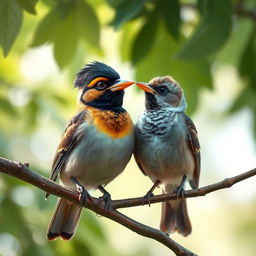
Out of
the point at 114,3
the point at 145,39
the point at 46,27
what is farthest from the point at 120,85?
the point at 114,3

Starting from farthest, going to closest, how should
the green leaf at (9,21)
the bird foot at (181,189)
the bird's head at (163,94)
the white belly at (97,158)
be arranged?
the bird's head at (163,94), the white belly at (97,158), the bird foot at (181,189), the green leaf at (9,21)

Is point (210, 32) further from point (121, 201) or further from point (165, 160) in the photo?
point (121, 201)

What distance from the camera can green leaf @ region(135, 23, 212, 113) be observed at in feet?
21.1

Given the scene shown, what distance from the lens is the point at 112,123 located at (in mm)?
5832

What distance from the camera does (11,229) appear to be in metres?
6.32

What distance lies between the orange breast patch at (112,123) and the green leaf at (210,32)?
0.87 meters

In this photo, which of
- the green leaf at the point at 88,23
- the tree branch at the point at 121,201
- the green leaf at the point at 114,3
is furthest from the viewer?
the green leaf at the point at 88,23

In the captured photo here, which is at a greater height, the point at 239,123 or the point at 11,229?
the point at 239,123

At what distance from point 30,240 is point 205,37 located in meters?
2.73

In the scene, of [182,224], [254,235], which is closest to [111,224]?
[254,235]

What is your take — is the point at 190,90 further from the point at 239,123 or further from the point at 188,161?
the point at 239,123

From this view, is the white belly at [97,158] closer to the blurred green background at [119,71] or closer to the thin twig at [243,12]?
the blurred green background at [119,71]

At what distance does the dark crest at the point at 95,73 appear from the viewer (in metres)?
6.06

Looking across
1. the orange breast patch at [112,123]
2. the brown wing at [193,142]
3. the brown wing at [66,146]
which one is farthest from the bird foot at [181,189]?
the brown wing at [66,146]
